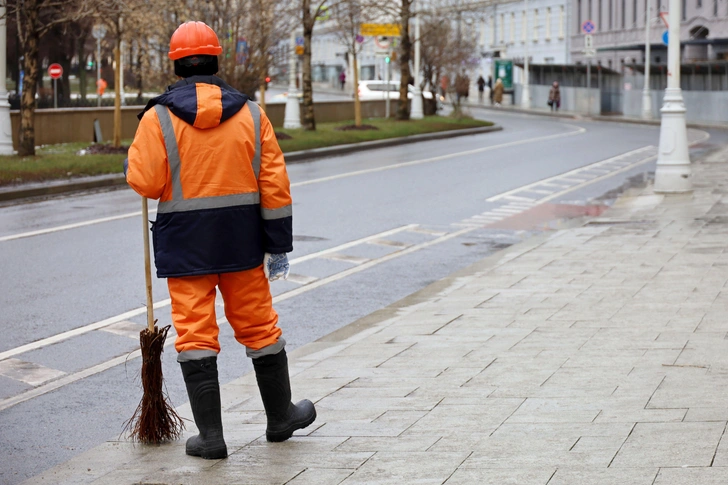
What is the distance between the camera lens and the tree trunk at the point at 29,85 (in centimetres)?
2014

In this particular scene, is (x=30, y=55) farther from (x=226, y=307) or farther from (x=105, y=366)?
(x=226, y=307)

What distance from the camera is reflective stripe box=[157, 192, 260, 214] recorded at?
15.7ft

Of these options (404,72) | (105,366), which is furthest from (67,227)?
(404,72)

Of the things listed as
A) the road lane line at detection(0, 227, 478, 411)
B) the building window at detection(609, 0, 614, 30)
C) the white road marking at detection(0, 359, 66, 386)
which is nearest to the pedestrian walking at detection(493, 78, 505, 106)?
the building window at detection(609, 0, 614, 30)

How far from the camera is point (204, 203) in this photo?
4801 mm

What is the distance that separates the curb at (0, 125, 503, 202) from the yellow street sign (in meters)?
4.57

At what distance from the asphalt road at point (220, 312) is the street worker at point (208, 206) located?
99 cm

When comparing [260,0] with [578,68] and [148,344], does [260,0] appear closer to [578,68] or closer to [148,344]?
[148,344]

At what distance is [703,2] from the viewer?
5641 cm

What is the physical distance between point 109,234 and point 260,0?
16.7m

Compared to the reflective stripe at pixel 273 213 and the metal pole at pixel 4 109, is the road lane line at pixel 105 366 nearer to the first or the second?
the reflective stripe at pixel 273 213

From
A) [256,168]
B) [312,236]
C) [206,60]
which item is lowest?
[312,236]

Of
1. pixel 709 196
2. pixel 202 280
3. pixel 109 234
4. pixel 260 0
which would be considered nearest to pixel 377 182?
pixel 709 196

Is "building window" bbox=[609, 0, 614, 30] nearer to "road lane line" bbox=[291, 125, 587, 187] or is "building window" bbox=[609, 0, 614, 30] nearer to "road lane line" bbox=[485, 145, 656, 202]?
"road lane line" bbox=[291, 125, 587, 187]
